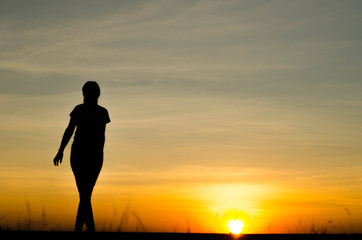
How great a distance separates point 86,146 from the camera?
789 cm

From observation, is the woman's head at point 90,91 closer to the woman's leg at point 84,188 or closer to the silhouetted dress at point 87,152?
the silhouetted dress at point 87,152

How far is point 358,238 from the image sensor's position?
7.61 m

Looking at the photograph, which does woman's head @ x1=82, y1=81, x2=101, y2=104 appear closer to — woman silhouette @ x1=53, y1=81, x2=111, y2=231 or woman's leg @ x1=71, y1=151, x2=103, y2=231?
woman silhouette @ x1=53, y1=81, x2=111, y2=231

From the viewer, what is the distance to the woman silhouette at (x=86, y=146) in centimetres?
782

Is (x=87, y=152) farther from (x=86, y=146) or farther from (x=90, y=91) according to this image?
(x=90, y=91)

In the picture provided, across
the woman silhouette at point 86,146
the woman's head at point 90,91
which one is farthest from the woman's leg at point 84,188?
the woman's head at point 90,91

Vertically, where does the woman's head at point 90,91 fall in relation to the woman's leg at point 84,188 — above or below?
above

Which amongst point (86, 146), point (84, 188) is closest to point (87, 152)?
point (86, 146)

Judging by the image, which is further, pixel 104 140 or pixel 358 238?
pixel 104 140

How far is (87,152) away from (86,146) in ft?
0.31

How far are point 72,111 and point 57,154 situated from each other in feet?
2.28

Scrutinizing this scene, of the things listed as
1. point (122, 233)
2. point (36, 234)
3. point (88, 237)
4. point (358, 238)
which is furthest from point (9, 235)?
point (358, 238)

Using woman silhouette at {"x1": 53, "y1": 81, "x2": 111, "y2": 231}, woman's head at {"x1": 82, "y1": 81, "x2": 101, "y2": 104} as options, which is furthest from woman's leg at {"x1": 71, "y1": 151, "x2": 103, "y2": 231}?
woman's head at {"x1": 82, "y1": 81, "x2": 101, "y2": 104}

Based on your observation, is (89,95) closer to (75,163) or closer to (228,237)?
(75,163)
